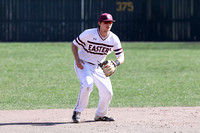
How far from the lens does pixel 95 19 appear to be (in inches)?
1057

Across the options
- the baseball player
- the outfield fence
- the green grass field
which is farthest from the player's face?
the outfield fence

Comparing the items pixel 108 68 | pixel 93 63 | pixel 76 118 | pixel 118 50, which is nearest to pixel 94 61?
pixel 93 63

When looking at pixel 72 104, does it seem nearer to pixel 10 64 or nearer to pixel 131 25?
pixel 10 64

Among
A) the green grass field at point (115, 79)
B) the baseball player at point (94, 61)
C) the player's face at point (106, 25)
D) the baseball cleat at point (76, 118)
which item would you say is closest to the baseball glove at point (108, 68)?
the baseball player at point (94, 61)

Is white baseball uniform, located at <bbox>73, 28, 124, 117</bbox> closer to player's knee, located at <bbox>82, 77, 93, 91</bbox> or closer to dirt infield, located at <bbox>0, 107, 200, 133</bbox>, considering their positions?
player's knee, located at <bbox>82, 77, 93, 91</bbox>

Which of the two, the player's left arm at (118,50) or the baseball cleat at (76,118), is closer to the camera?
the baseball cleat at (76,118)

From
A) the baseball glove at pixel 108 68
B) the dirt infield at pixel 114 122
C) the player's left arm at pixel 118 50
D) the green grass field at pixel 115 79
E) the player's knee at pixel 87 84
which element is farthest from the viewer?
the green grass field at pixel 115 79

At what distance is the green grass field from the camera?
10141 mm

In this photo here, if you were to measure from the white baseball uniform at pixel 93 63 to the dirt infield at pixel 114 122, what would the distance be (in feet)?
1.17

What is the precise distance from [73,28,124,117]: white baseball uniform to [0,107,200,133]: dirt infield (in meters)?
0.36

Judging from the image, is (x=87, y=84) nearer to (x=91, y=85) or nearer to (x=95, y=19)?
(x=91, y=85)

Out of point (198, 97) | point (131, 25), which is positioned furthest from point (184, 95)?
point (131, 25)

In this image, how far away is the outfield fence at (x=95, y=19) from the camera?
26734 mm

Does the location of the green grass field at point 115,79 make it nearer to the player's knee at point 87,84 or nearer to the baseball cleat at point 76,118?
the baseball cleat at point 76,118
